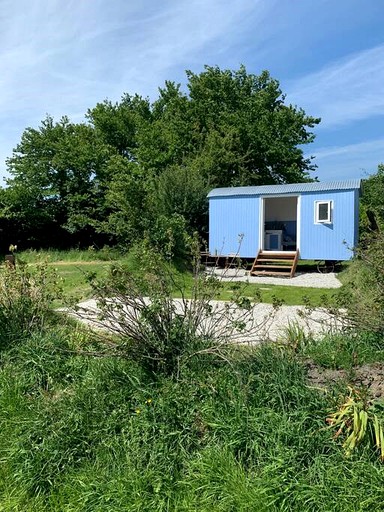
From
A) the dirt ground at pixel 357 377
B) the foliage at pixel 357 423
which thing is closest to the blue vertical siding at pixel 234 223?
the dirt ground at pixel 357 377

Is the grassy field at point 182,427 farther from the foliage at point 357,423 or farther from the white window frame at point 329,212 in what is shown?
the white window frame at point 329,212

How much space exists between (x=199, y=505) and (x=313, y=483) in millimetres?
545

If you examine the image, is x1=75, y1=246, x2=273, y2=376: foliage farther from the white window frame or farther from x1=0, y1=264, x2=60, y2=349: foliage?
the white window frame

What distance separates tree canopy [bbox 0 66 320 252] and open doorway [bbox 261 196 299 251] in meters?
2.81

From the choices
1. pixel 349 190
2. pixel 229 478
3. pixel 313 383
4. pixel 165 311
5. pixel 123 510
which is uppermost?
pixel 349 190

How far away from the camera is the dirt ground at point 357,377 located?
2.55 meters

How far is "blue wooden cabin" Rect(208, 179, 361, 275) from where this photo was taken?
1416 cm

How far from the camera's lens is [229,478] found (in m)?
2.16

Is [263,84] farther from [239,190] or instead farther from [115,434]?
[115,434]

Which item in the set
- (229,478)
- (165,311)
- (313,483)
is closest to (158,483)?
(229,478)

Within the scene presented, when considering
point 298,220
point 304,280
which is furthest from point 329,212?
point 304,280

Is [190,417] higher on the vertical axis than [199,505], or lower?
higher

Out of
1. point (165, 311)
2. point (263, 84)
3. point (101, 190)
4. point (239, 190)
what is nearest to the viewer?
point (165, 311)

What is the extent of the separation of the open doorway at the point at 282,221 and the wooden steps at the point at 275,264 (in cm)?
196
